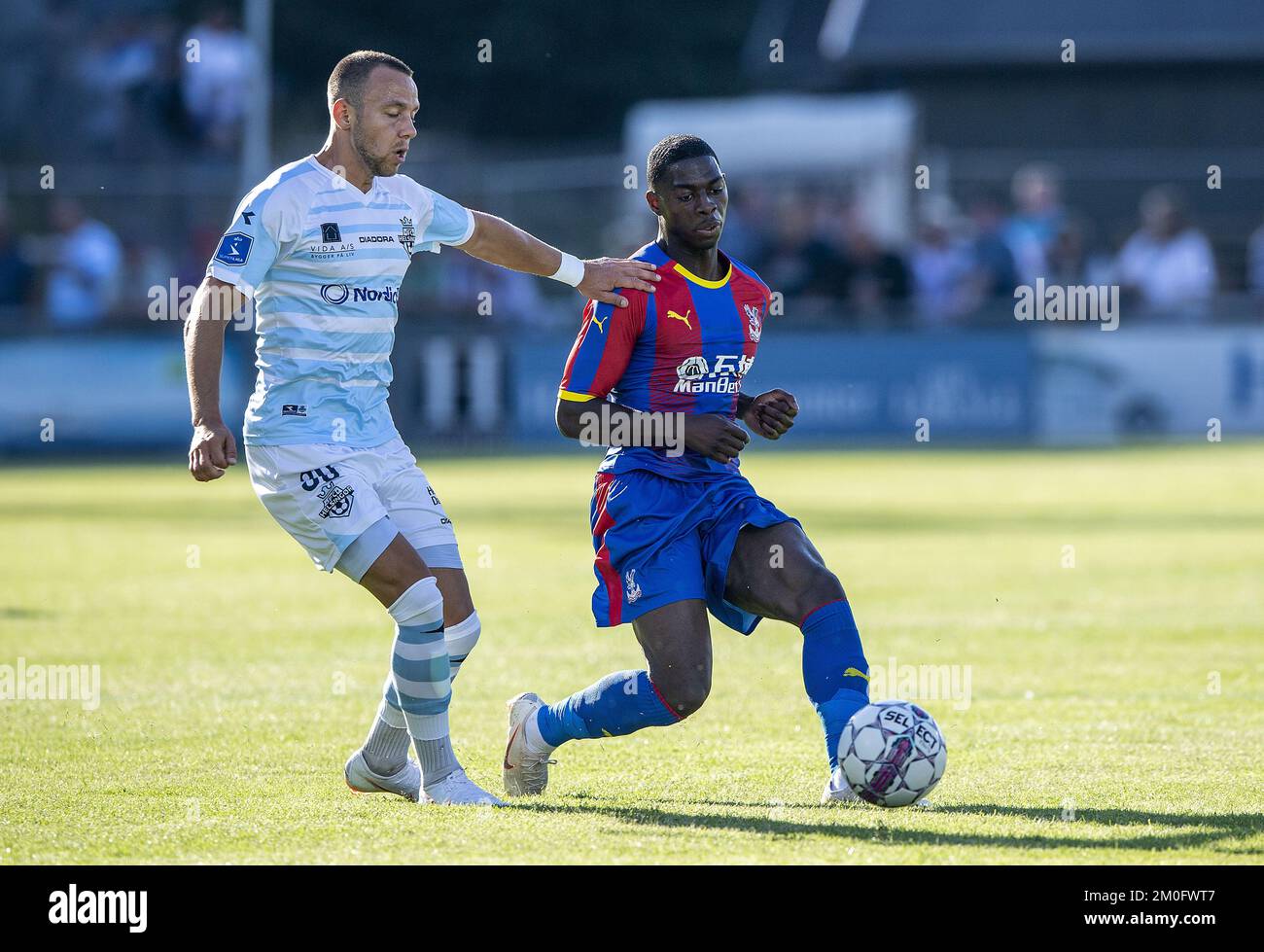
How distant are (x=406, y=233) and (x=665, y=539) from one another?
4.49 ft

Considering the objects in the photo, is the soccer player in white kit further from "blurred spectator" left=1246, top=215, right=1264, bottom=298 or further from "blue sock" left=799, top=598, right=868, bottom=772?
"blurred spectator" left=1246, top=215, right=1264, bottom=298

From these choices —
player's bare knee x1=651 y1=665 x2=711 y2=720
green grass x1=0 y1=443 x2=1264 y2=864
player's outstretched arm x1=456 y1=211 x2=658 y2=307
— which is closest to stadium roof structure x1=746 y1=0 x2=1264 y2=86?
green grass x1=0 y1=443 x2=1264 y2=864

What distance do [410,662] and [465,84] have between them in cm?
3689

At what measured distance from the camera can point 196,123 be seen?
1078 inches

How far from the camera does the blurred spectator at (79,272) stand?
79.2 feet

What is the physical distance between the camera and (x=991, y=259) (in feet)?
81.1

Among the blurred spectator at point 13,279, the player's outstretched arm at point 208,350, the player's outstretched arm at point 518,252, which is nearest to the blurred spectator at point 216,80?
the blurred spectator at point 13,279

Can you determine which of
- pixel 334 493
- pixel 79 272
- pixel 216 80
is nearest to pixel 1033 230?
pixel 216 80

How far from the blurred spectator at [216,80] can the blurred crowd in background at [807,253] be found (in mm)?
23

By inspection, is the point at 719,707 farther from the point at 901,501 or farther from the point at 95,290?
the point at 95,290

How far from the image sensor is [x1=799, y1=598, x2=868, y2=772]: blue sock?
6.29 m

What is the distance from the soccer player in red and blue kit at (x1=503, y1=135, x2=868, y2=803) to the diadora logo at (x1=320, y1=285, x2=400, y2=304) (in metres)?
0.69

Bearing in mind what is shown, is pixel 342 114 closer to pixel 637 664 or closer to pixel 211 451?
pixel 211 451
